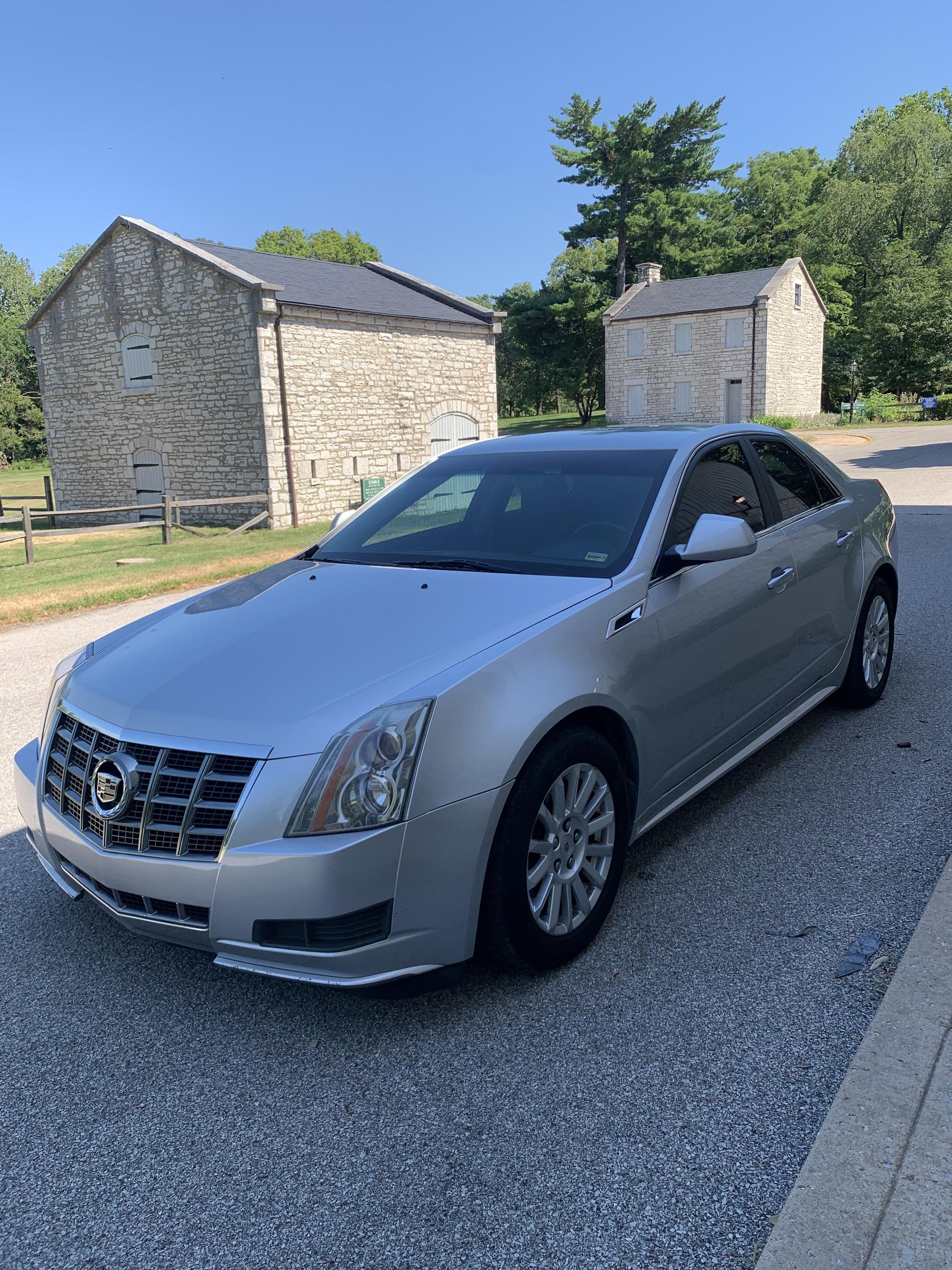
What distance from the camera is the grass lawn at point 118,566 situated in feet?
38.5

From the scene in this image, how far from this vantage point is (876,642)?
5543mm

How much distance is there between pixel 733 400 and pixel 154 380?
30.2 metres

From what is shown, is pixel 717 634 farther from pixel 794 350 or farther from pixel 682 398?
pixel 794 350

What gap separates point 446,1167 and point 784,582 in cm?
292

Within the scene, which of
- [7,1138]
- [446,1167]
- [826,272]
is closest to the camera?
[446,1167]

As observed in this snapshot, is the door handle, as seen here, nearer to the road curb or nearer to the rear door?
the rear door

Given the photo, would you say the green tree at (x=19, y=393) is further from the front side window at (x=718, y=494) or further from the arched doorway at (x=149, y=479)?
the front side window at (x=718, y=494)

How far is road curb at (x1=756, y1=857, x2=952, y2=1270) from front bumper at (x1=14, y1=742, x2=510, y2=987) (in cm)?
107

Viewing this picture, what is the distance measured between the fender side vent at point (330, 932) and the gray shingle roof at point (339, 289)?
21.2m

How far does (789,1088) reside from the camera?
8.29 feet

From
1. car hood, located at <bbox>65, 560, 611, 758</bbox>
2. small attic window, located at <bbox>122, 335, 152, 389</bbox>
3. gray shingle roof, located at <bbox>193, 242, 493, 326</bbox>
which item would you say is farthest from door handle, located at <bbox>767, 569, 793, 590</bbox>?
small attic window, located at <bbox>122, 335, 152, 389</bbox>

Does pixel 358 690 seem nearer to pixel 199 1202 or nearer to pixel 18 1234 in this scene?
pixel 199 1202

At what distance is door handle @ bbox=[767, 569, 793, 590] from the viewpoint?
4203 millimetres

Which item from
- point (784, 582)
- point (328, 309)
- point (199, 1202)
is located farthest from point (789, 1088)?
point (328, 309)
